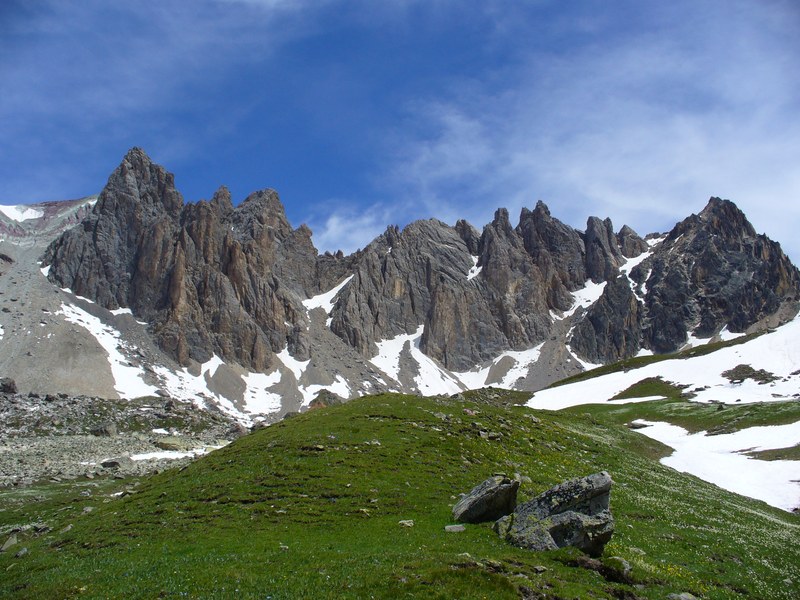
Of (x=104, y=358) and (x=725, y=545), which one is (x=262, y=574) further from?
(x=104, y=358)

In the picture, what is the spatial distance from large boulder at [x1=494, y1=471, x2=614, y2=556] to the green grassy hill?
2.66ft

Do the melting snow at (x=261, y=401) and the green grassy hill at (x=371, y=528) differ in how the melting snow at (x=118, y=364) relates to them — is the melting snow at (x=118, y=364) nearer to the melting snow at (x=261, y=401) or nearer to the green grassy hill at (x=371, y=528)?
the melting snow at (x=261, y=401)

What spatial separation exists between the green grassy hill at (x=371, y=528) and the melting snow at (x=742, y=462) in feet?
34.3

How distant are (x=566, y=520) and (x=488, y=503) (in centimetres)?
440

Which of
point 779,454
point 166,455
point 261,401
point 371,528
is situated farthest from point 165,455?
point 261,401

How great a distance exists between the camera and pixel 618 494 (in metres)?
34.9

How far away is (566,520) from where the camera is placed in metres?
22.0

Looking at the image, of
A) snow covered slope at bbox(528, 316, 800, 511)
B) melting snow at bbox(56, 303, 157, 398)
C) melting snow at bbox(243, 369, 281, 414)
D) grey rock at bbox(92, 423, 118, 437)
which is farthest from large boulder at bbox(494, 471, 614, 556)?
melting snow at bbox(243, 369, 281, 414)

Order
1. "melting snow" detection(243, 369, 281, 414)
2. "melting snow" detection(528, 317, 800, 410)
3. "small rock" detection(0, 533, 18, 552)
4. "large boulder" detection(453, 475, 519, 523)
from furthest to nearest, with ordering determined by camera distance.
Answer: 1. "melting snow" detection(243, 369, 281, 414)
2. "melting snow" detection(528, 317, 800, 410)
3. "small rock" detection(0, 533, 18, 552)
4. "large boulder" detection(453, 475, 519, 523)

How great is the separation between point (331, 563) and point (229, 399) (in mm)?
178111

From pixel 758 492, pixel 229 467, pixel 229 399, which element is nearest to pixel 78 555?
pixel 229 467

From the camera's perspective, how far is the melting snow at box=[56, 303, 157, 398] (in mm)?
164375

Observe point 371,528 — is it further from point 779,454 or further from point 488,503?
point 779,454

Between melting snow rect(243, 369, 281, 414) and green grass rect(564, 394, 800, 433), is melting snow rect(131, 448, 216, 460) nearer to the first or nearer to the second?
green grass rect(564, 394, 800, 433)
